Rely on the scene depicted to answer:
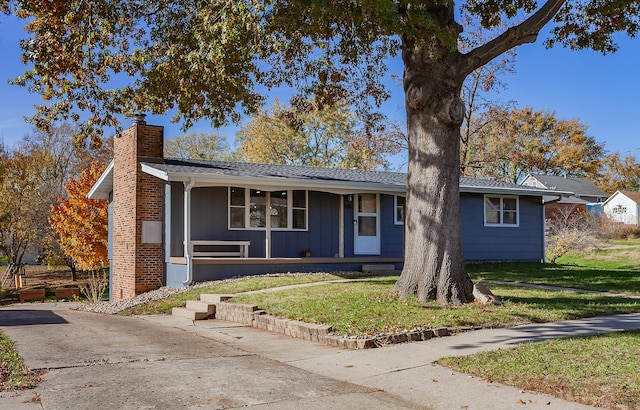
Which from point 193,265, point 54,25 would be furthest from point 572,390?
point 193,265

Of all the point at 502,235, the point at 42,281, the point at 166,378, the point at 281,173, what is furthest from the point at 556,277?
the point at 42,281

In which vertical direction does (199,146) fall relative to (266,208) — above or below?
above

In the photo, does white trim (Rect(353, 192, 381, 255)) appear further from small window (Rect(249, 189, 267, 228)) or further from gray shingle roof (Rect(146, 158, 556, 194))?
small window (Rect(249, 189, 267, 228))

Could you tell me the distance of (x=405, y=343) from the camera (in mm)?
8578

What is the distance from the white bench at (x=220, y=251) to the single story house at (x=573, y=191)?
114 feet

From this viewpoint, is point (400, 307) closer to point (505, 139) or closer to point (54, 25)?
point (54, 25)

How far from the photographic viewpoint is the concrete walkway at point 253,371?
5.85 m

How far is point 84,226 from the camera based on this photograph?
83.6 feet

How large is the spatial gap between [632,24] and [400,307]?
8.05m

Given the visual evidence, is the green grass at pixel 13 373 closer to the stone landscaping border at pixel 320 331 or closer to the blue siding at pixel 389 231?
the stone landscaping border at pixel 320 331

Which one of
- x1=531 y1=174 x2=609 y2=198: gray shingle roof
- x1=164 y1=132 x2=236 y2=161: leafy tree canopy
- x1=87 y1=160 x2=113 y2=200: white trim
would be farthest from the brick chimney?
x1=531 y1=174 x2=609 y2=198: gray shingle roof

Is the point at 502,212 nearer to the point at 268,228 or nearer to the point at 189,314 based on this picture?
the point at 268,228

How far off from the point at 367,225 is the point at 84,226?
12.2m

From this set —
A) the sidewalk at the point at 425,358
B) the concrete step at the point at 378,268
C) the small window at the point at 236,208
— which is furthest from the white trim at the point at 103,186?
the sidewalk at the point at 425,358
